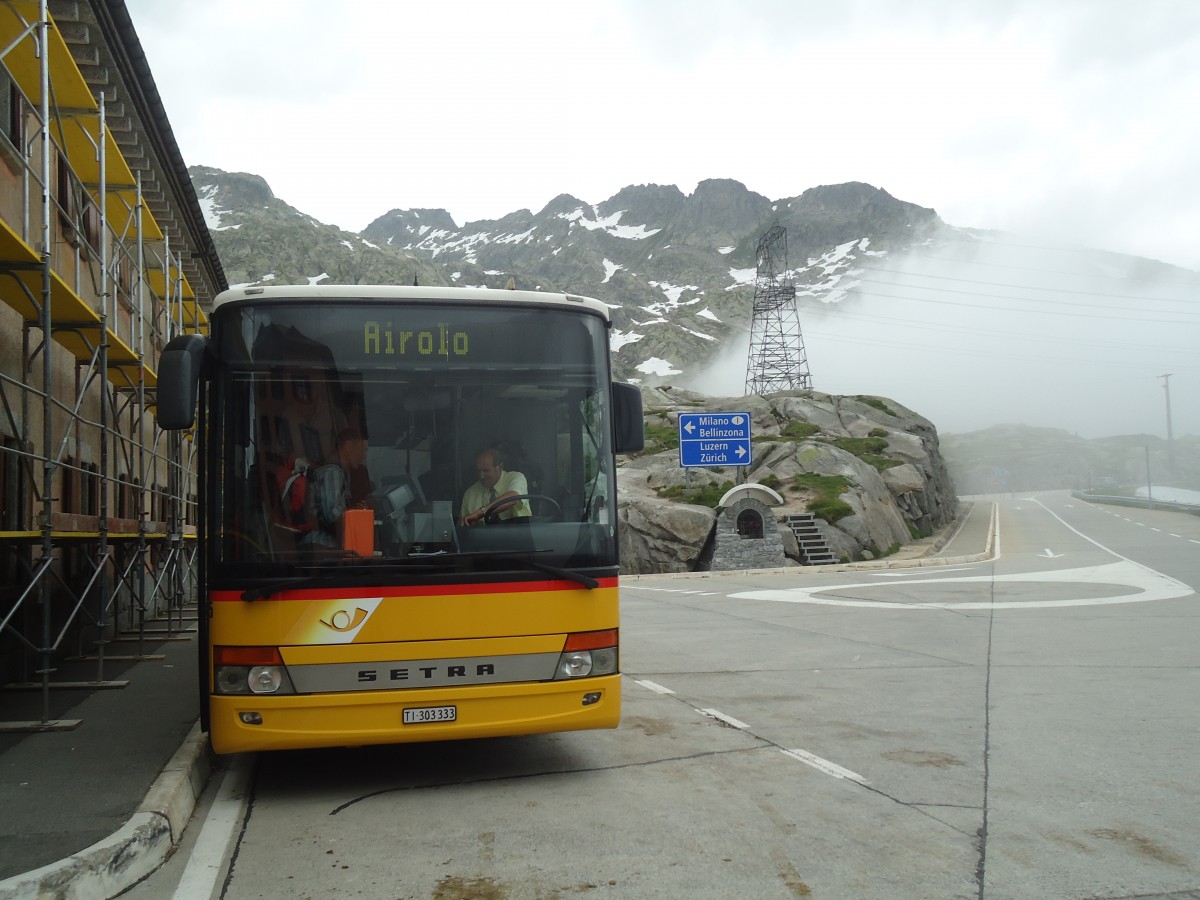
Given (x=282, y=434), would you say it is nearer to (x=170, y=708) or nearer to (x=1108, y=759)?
(x=170, y=708)

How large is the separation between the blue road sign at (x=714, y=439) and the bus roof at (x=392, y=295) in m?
30.4

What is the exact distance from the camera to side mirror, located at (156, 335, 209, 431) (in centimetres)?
589

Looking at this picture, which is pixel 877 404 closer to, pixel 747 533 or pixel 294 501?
pixel 747 533

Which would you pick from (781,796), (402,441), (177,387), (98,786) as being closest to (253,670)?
(98,786)

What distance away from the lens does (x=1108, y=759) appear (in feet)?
22.5

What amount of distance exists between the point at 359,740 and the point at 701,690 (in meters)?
4.73

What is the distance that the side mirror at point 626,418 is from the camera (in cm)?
675

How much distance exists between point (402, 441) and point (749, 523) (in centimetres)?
3236

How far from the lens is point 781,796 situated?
6000mm

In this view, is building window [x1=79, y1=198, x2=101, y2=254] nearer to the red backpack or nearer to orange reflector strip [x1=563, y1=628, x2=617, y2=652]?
the red backpack

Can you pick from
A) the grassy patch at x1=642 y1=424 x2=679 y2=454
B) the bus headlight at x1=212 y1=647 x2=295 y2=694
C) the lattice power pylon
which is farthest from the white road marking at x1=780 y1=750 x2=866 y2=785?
the lattice power pylon

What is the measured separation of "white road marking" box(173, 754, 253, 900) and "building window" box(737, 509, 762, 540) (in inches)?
1230

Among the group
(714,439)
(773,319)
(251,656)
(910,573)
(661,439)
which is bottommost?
(910,573)

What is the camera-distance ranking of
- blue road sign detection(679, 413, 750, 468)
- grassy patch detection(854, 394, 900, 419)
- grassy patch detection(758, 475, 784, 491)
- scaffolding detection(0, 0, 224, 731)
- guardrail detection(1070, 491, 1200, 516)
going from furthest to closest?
1. grassy patch detection(854, 394, 900, 419)
2. guardrail detection(1070, 491, 1200, 516)
3. grassy patch detection(758, 475, 784, 491)
4. blue road sign detection(679, 413, 750, 468)
5. scaffolding detection(0, 0, 224, 731)
